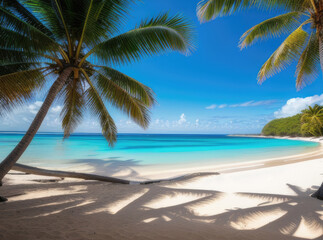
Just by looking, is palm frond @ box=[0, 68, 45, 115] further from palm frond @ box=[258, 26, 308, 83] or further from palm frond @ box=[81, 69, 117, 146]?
palm frond @ box=[258, 26, 308, 83]

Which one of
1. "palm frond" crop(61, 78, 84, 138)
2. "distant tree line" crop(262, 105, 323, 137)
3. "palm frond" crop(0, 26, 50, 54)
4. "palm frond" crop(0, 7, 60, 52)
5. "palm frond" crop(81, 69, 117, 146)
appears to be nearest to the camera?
"palm frond" crop(0, 7, 60, 52)

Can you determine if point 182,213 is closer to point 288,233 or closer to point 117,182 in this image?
point 288,233

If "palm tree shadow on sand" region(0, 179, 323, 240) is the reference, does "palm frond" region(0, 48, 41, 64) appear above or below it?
above

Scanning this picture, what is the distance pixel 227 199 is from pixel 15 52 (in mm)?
5956

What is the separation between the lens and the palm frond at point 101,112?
18.2 ft

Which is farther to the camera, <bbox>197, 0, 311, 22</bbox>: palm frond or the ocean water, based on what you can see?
the ocean water

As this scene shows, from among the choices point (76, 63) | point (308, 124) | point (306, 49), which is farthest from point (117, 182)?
point (308, 124)

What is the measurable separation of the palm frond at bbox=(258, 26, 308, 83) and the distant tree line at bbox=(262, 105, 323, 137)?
42369mm

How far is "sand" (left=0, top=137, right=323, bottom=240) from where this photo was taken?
7.03ft

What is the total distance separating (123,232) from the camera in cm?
213

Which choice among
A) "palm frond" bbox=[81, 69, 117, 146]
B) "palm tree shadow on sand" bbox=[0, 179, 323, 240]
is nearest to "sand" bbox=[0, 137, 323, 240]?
"palm tree shadow on sand" bbox=[0, 179, 323, 240]

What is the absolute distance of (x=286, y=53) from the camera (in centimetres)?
506

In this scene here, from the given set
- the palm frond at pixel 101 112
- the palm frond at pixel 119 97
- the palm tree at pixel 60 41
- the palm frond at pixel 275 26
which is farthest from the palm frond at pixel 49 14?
the palm frond at pixel 275 26

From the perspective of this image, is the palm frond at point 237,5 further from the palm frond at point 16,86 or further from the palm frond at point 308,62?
the palm frond at point 16,86
